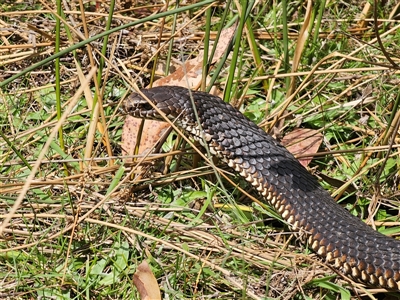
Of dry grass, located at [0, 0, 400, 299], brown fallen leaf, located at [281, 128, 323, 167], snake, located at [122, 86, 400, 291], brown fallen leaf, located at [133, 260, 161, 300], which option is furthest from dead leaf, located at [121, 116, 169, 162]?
brown fallen leaf, located at [133, 260, 161, 300]

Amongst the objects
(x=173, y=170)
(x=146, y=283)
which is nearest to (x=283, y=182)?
(x=173, y=170)

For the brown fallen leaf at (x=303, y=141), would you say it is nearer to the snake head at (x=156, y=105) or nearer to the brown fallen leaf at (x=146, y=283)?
the snake head at (x=156, y=105)

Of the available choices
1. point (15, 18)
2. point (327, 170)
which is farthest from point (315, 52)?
point (15, 18)

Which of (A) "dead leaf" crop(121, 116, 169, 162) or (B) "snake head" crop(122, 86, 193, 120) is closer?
(B) "snake head" crop(122, 86, 193, 120)

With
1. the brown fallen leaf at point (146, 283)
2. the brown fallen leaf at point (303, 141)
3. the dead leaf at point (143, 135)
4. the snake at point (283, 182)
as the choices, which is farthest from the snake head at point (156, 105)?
the brown fallen leaf at point (146, 283)

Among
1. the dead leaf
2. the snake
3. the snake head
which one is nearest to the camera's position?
the snake

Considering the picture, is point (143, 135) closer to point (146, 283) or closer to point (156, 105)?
point (156, 105)

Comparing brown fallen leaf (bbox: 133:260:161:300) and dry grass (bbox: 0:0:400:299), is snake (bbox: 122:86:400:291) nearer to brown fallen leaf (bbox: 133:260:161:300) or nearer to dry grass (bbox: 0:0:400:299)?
dry grass (bbox: 0:0:400:299)
